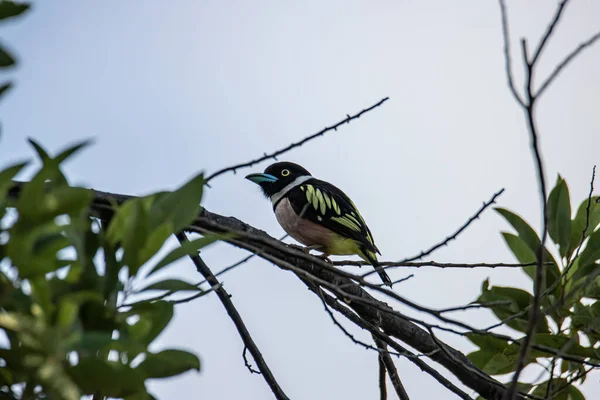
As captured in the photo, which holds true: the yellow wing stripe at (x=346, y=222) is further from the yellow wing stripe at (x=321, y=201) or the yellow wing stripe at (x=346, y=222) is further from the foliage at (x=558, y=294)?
the foliage at (x=558, y=294)

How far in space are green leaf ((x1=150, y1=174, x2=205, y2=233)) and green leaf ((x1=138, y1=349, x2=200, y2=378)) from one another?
35 centimetres

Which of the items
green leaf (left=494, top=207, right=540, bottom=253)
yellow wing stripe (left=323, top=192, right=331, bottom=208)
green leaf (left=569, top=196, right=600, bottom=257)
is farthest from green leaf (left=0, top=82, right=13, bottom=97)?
yellow wing stripe (left=323, top=192, right=331, bottom=208)

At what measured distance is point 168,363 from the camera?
6.47ft

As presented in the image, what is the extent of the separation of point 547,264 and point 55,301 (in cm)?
364

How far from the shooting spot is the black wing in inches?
289

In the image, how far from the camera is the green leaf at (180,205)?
216 centimetres

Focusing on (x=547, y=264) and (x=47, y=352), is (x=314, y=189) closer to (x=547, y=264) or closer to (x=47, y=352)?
(x=547, y=264)

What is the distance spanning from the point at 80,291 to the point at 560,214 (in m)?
3.74

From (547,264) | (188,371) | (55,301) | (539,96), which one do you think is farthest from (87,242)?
(547,264)

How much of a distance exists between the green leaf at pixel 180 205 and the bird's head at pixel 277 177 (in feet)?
20.5

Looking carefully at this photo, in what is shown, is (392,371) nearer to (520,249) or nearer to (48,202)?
(520,249)

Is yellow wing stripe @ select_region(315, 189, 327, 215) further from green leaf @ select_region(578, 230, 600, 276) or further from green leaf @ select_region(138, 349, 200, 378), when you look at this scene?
green leaf @ select_region(138, 349, 200, 378)

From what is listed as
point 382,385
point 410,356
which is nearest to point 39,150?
point 410,356

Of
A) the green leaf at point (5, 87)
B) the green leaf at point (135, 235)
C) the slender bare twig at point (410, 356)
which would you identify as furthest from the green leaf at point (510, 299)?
the green leaf at point (5, 87)
